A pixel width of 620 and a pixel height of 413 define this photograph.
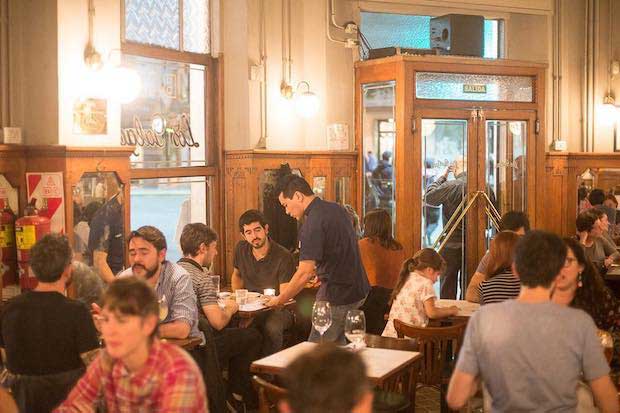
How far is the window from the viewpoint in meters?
9.92

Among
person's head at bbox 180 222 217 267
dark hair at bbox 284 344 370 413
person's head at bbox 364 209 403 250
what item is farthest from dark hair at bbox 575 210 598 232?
dark hair at bbox 284 344 370 413

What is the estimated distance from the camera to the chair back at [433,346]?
18.1 feet

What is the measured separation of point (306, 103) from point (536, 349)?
6.10 m

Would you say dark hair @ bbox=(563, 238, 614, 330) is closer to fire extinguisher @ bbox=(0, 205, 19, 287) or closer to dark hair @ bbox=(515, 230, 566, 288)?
dark hair @ bbox=(515, 230, 566, 288)

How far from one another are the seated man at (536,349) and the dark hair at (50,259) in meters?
1.92

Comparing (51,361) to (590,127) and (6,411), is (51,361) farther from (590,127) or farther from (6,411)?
(590,127)

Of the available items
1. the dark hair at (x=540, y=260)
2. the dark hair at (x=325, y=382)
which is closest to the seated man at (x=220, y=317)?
the dark hair at (x=540, y=260)

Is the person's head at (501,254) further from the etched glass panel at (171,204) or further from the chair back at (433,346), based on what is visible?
the etched glass panel at (171,204)

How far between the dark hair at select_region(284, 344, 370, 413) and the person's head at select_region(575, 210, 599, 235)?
247 inches

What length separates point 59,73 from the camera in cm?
667

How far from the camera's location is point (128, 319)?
301 cm

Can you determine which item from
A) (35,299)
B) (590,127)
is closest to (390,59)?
(590,127)

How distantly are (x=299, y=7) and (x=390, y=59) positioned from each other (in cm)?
105

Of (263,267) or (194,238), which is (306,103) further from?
(194,238)
